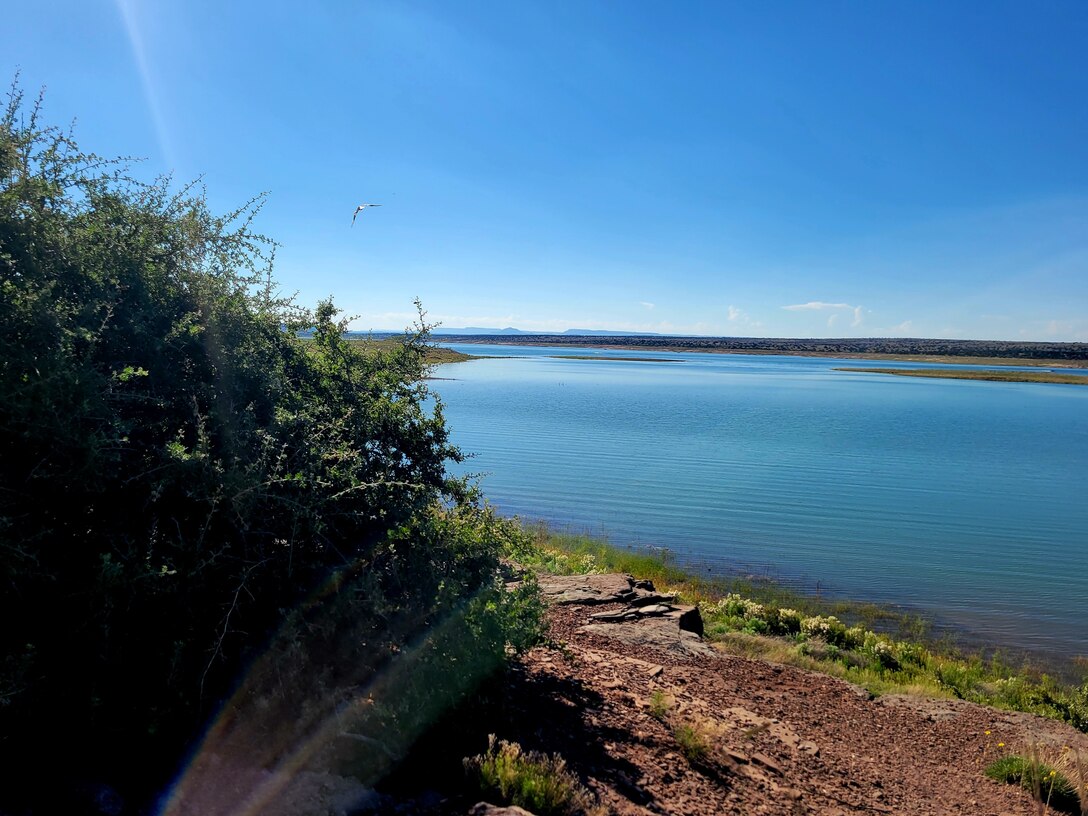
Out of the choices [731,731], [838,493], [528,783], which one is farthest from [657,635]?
[838,493]

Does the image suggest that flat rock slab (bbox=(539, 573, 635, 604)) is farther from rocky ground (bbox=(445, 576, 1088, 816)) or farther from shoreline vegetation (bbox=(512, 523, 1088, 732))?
shoreline vegetation (bbox=(512, 523, 1088, 732))

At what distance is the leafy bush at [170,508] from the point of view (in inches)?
153

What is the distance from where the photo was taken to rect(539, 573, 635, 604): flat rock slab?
986 centimetres

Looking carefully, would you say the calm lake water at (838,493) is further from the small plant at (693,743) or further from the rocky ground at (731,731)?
the small plant at (693,743)

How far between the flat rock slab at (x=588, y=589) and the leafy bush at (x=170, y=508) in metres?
4.23

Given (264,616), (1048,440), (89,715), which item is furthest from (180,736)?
(1048,440)

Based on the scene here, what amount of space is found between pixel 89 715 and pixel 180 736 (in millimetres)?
510

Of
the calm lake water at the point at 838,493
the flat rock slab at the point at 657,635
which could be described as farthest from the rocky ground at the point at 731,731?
the calm lake water at the point at 838,493

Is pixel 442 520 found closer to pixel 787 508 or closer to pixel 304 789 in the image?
pixel 304 789

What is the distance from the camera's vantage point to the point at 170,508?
4445 millimetres

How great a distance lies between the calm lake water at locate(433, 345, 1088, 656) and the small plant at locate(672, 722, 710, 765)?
3433 millimetres

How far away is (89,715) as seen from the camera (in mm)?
3842

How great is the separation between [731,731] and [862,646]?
5.75 meters

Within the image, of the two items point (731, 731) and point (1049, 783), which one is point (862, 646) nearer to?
point (1049, 783)
